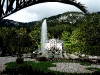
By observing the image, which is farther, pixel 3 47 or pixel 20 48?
pixel 20 48

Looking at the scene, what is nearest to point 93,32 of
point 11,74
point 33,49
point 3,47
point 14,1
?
point 33,49

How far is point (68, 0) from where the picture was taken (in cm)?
770

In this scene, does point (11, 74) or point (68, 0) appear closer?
point (68, 0)

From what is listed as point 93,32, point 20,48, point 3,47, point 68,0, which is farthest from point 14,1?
point 93,32

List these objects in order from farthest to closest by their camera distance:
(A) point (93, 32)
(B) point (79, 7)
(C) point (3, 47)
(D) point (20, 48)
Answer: (A) point (93, 32) → (D) point (20, 48) → (C) point (3, 47) → (B) point (79, 7)

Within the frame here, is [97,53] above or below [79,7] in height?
below

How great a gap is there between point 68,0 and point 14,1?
1891 mm

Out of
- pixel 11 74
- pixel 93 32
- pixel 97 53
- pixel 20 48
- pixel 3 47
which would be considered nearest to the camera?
pixel 11 74

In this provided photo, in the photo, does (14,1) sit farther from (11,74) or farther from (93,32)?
(93,32)

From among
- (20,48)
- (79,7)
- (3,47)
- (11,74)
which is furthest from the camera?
(20,48)

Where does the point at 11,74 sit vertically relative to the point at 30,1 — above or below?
below

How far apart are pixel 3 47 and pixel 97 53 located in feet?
55.8

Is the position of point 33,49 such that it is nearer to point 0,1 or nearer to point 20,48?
point 20,48

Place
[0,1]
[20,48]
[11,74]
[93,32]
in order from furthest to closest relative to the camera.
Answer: [93,32], [20,48], [11,74], [0,1]
